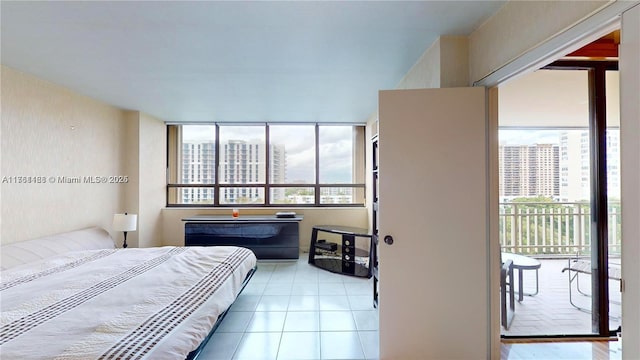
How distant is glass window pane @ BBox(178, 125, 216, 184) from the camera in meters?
5.54

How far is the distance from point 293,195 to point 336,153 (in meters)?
1.22

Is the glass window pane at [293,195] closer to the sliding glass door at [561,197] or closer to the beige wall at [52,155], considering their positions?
the beige wall at [52,155]

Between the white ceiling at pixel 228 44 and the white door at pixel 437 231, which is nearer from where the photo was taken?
the white ceiling at pixel 228 44

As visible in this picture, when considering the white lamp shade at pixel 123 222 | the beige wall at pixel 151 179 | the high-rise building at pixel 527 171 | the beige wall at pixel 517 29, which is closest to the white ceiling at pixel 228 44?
the beige wall at pixel 517 29

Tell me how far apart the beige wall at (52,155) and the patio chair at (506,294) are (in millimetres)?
4820

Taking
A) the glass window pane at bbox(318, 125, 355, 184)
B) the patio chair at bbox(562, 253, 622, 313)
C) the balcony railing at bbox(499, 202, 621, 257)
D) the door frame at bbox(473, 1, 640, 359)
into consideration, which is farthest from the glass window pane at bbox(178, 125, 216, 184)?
the patio chair at bbox(562, 253, 622, 313)

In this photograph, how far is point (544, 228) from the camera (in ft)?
12.8

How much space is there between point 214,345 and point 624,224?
2.67 metres

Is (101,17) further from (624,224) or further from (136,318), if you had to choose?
(624,224)

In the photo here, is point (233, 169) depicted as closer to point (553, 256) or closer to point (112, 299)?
point (112, 299)

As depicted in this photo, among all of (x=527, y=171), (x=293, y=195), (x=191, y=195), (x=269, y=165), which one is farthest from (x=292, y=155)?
(x=527, y=171)

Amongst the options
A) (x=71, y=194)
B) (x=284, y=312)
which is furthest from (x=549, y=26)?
(x=71, y=194)

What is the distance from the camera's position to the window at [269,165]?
18.2 ft

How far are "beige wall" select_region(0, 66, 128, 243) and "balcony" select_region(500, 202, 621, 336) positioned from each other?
4.91m
